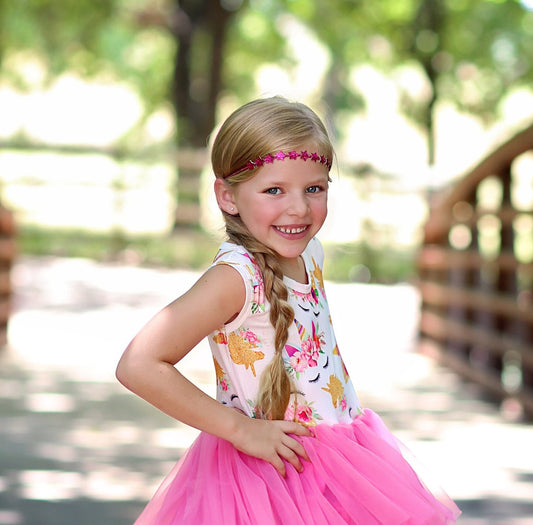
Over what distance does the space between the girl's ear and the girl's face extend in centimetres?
3

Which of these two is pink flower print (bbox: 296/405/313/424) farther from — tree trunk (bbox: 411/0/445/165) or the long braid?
tree trunk (bbox: 411/0/445/165)

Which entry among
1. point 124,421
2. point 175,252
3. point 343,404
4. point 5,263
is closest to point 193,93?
point 175,252

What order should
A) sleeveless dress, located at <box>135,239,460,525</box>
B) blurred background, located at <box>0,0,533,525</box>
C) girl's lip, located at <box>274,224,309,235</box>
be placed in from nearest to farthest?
sleeveless dress, located at <box>135,239,460,525</box> → girl's lip, located at <box>274,224,309,235</box> → blurred background, located at <box>0,0,533,525</box>

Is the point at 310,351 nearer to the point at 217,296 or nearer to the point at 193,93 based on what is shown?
the point at 217,296

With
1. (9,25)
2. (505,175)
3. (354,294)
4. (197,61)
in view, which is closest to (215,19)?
(197,61)

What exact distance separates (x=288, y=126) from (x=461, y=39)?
58.7ft

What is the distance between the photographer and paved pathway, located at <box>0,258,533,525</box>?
13.2 feet

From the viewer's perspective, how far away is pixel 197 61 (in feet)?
56.4

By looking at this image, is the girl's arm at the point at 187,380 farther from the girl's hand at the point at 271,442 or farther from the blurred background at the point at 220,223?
the blurred background at the point at 220,223

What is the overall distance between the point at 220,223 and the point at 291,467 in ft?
2.02

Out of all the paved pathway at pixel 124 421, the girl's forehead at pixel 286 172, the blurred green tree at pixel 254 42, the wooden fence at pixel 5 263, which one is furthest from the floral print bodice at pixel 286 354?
the blurred green tree at pixel 254 42

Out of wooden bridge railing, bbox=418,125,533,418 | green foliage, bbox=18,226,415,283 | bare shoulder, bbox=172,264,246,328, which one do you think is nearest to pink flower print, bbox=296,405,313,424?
bare shoulder, bbox=172,264,246,328

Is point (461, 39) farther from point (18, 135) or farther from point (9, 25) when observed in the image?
point (18, 135)

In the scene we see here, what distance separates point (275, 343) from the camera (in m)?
2.09
